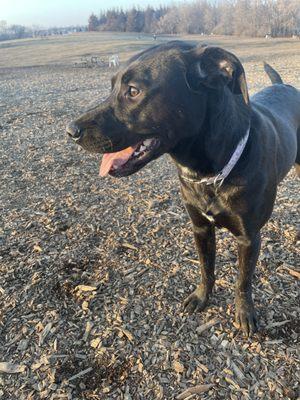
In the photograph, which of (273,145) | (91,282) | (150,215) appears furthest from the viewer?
(150,215)

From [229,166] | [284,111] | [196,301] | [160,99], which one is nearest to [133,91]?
[160,99]

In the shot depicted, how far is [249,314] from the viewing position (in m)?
→ 2.89

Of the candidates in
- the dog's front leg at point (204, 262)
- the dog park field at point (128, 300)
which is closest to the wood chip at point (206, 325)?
the dog park field at point (128, 300)

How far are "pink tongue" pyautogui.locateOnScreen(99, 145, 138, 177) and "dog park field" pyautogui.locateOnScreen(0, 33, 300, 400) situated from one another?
53.0 inches

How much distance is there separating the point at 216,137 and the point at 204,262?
1.21 meters

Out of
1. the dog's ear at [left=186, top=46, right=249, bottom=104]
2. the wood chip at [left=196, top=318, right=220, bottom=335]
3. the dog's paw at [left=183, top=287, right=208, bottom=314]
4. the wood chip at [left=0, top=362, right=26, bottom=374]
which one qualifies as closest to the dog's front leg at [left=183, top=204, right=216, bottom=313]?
the dog's paw at [left=183, top=287, right=208, bottom=314]

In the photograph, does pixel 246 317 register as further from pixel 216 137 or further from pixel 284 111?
pixel 284 111

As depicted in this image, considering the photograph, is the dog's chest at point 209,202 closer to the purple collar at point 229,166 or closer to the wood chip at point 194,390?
the purple collar at point 229,166

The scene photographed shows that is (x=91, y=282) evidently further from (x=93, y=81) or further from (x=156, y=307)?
(x=93, y=81)

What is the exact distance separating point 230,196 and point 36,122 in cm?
755

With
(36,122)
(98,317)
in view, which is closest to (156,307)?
(98,317)

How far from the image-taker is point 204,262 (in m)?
3.03

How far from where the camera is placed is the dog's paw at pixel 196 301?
3069mm

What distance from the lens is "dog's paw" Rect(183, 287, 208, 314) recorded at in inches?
121
